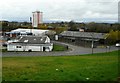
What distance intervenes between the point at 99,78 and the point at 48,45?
107 ft

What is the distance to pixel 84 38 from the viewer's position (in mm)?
63125

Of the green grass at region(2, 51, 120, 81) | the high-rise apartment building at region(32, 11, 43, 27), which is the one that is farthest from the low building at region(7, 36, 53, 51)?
the high-rise apartment building at region(32, 11, 43, 27)

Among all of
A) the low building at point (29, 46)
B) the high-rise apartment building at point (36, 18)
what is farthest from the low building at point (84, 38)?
the high-rise apartment building at point (36, 18)

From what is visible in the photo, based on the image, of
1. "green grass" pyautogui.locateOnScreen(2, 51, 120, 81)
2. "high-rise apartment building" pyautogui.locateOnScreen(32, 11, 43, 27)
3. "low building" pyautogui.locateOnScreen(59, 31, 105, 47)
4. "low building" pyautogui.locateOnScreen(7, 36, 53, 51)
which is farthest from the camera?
"high-rise apartment building" pyautogui.locateOnScreen(32, 11, 43, 27)

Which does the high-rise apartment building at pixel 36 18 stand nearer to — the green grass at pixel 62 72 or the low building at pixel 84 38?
the low building at pixel 84 38

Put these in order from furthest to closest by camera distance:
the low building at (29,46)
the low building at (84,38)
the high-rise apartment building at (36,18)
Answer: the high-rise apartment building at (36,18), the low building at (84,38), the low building at (29,46)

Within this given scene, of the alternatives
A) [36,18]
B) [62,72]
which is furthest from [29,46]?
[36,18]

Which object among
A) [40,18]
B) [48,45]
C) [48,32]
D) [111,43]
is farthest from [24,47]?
[40,18]

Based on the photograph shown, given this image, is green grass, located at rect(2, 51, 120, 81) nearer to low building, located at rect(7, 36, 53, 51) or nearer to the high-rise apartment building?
low building, located at rect(7, 36, 53, 51)

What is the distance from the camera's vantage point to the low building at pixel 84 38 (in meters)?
57.7

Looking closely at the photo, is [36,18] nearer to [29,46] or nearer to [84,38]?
[84,38]

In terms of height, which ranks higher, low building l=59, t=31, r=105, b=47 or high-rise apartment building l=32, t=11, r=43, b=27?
high-rise apartment building l=32, t=11, r=43, b=27

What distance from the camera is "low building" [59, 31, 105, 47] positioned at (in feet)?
189

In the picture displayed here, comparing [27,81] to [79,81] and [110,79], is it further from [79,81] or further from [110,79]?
[110,79]
